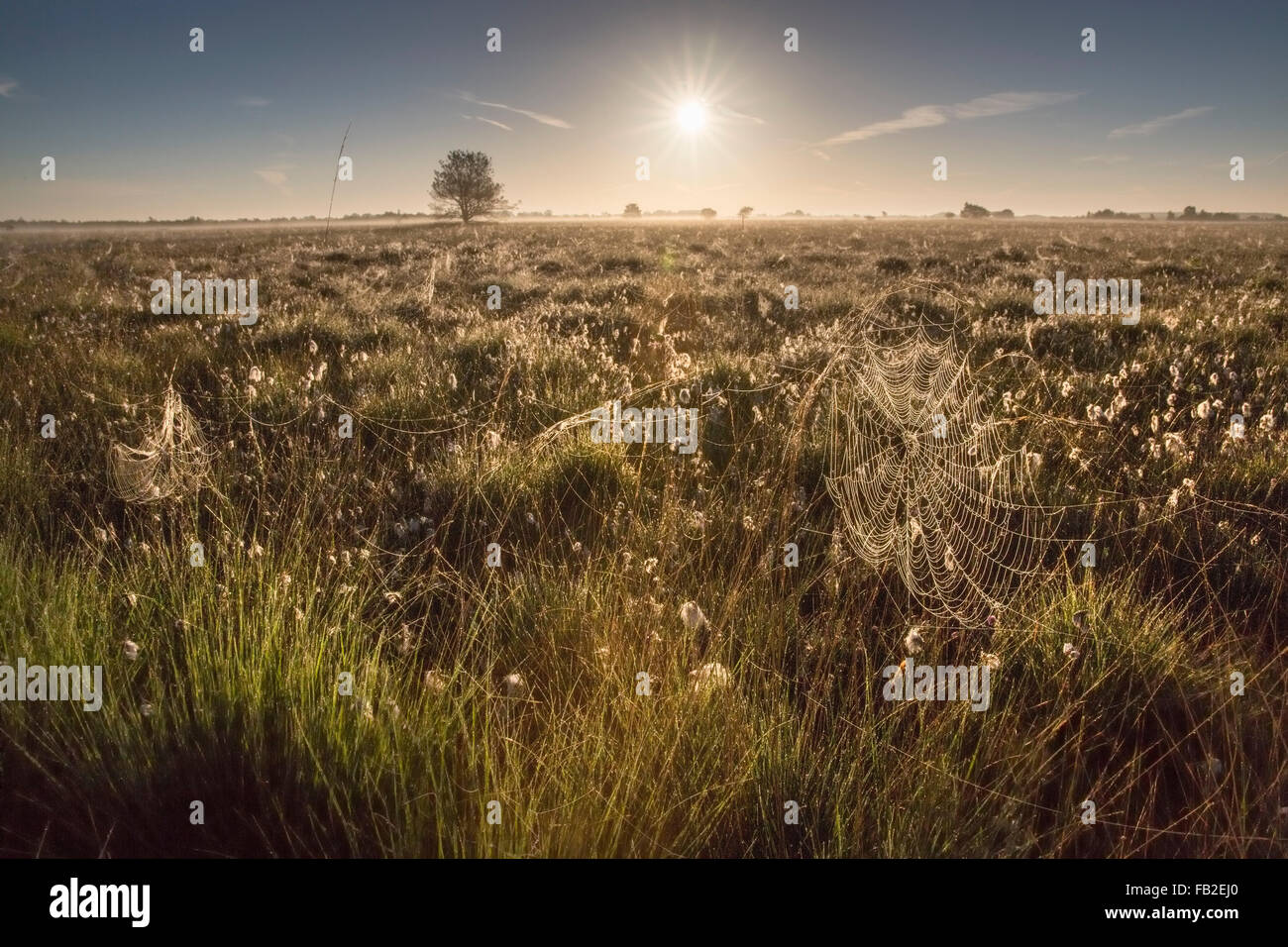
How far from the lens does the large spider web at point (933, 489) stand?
3.57 m

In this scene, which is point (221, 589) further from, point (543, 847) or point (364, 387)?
point (364, 387)

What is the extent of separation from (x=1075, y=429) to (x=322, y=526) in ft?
15.9

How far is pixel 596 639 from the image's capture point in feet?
8.98

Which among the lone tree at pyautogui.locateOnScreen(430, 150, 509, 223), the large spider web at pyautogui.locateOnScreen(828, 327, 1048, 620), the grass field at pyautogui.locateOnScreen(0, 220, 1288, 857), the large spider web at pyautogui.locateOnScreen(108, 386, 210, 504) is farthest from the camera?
the lone tree at pyautogui.locateOnScreen(430, 150, 509, 223)

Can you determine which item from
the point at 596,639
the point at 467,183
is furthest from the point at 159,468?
the point at 467,183

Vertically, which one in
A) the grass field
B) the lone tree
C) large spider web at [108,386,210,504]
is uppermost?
the lone tree

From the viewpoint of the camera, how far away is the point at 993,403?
5.65 meters

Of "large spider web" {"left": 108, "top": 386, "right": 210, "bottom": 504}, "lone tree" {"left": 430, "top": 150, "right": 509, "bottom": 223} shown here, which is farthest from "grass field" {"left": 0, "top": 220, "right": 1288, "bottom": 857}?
"lone tree" {"left": 430, "top": 150, "right": 509, "bottom": 223}

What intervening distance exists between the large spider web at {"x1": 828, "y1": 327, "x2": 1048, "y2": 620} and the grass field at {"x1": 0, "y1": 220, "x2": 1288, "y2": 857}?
0.14 meters

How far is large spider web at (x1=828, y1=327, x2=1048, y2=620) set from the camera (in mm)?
3568

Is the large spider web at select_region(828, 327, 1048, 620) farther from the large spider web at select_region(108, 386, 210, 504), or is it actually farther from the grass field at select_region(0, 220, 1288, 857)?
the large spider web at select_region(108, 386, 210, 504)

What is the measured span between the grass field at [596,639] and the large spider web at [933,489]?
136mm

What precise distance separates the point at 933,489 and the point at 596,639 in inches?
104

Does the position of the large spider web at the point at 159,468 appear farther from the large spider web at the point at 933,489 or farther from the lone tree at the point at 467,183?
the lone tree at the point at 467,183
